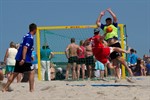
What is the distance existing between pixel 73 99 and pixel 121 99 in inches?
25.3

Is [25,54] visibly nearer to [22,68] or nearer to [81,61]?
[22,68]

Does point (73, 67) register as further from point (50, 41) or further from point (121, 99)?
point (121, 99)

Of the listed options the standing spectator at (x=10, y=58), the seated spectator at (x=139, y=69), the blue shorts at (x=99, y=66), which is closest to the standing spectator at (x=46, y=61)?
the blue shorts at (x=99, y=66)

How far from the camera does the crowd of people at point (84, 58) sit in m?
7.28

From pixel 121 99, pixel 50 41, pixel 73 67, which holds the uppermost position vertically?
pixel 50 41

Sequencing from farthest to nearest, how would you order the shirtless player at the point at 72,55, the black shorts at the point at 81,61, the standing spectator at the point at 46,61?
1. the standing spectator at the point at 46,61
2. the black shorts at the point at 81,61
3. the shirtless player at the point at 72,55

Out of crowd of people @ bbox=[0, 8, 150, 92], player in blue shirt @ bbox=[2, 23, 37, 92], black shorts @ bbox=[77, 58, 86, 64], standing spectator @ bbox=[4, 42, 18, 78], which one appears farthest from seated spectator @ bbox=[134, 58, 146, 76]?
player in blue shirt @ bbox=[2, 23, 37, 92]

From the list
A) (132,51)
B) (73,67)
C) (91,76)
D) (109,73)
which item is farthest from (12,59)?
(132,51)

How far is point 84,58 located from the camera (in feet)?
43.4

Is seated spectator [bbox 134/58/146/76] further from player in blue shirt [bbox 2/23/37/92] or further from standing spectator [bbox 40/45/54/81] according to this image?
player in blue shirt [bbox 2/23/37/92]

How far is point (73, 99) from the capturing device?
5562 mm

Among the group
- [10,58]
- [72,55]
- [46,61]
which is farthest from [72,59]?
[10,58]

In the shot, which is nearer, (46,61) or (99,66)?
(99,66)

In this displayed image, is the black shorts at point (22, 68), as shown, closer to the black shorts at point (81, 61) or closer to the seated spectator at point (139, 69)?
the black shorts at point (81, 61)
